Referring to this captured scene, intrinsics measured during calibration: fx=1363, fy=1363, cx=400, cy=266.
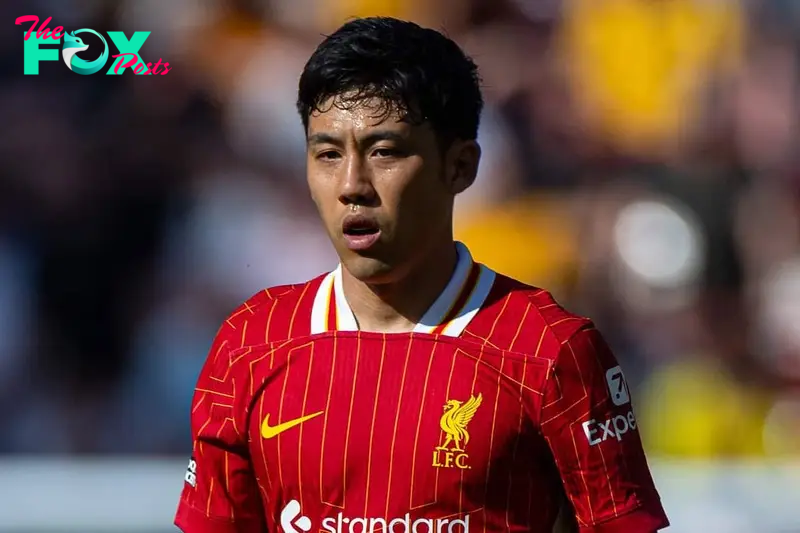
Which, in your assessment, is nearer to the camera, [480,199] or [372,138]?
[372,138]

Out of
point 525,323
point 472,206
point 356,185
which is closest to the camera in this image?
point 356,185

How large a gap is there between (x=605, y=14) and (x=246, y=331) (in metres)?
3.50

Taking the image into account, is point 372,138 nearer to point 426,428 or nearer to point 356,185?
point 356,185

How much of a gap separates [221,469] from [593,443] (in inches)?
26.2

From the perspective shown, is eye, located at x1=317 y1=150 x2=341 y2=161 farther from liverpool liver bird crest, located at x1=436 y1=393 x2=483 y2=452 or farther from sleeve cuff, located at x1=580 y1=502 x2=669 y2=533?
sleeve cuff, located at x1=580 y1=502 x2=669 y2=533

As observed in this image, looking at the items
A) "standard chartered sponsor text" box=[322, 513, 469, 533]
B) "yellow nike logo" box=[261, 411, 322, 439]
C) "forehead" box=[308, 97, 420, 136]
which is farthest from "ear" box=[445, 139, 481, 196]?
"standard chartered sponsor text" box=[322, 513, 469, 533]

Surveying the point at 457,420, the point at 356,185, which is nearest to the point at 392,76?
the point at 356,185

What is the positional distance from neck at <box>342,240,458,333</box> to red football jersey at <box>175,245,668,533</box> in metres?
0.03

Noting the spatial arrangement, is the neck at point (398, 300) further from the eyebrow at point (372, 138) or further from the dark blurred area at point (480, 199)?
the dark blurred area at point (480, 199)

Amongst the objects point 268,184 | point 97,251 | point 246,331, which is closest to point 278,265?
point 268,184

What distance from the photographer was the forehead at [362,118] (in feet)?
7.58

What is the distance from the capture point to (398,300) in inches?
96.7

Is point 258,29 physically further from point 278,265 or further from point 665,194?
point 665,194

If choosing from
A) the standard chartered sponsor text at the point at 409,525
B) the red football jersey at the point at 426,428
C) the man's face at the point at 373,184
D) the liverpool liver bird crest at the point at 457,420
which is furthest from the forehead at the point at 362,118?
the standard chartered sponsor text at the point at 409,525
